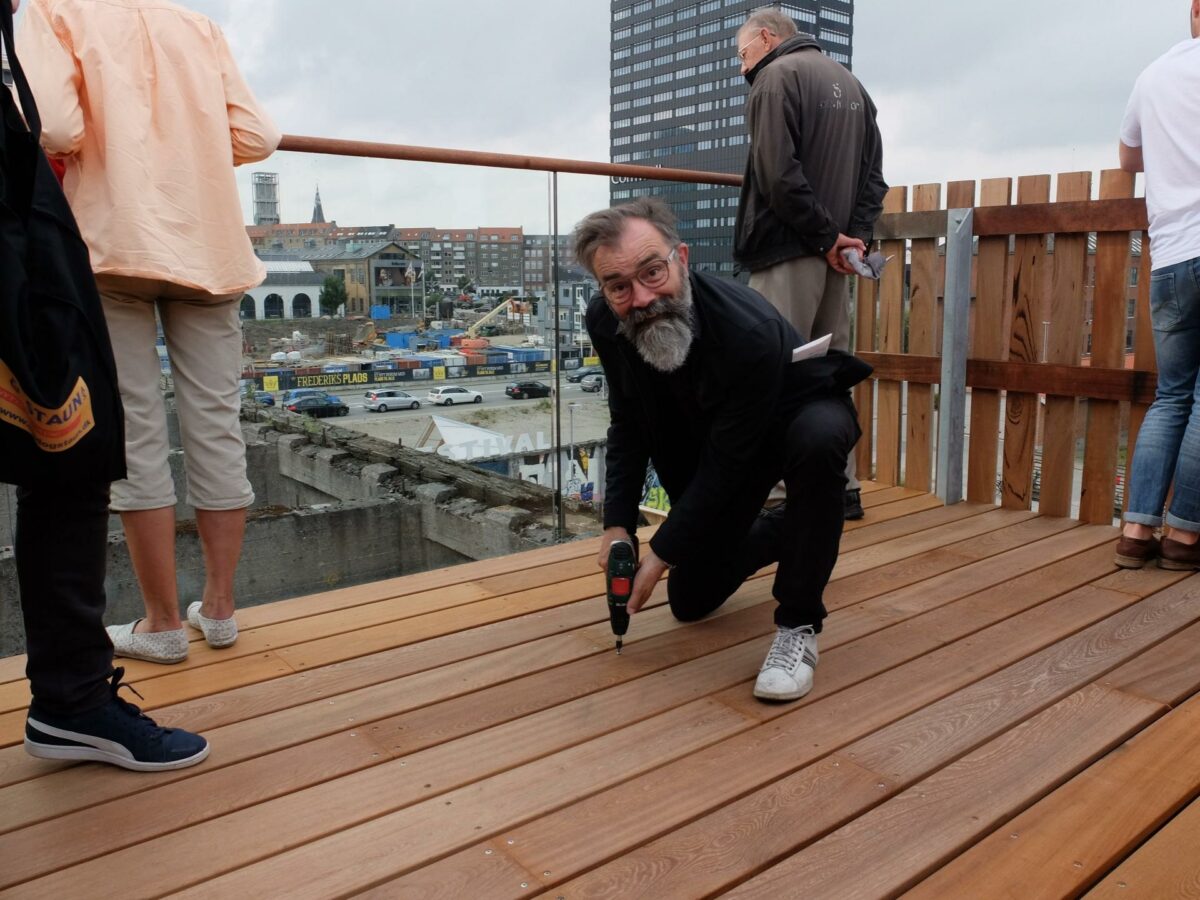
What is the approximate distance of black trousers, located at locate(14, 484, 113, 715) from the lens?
1409mm

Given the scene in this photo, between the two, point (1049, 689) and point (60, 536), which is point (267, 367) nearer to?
point (60, 536)

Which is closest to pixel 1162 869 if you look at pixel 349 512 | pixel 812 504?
pixel 812 504

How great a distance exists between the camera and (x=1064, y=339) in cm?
322

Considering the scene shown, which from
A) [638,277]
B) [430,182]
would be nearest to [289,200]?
[430,182]

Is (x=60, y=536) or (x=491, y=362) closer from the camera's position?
(x=60, y=536)

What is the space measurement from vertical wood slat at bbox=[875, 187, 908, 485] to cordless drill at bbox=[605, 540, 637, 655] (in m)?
1.98

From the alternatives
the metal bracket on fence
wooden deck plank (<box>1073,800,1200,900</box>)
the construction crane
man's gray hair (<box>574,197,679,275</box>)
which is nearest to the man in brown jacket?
the metal bracket on fence

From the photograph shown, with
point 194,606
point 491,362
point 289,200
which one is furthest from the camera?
point 491,362

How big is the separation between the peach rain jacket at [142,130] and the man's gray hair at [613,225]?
2.37 feet

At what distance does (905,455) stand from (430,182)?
2089 millimetres

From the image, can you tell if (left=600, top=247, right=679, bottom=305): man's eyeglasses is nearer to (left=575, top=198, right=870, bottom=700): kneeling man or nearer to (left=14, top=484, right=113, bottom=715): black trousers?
(left=575, top=198, right=870, bottom=700): kneeling man

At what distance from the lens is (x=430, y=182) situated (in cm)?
300

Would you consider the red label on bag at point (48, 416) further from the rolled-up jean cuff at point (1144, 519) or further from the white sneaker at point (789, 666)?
the rolled-up jean cuff at point (1144, 519)

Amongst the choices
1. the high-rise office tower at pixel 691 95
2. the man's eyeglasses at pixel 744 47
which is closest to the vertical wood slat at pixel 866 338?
the high-rise office tower at pixel 691 95
